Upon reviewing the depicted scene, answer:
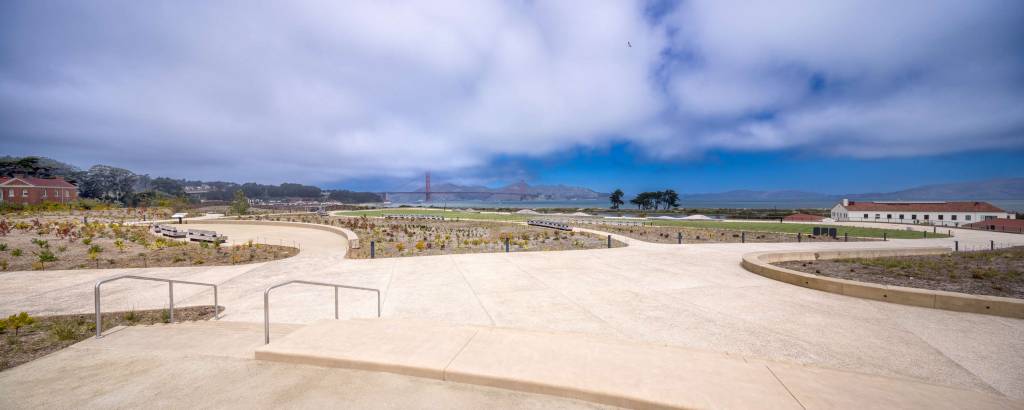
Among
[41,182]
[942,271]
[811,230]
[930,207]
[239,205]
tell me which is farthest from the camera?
[41,182]

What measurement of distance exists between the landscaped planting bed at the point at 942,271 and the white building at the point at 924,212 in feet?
155

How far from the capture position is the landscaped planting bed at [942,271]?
386 inches

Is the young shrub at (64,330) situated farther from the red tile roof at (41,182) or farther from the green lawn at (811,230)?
the red tile roof at (41,182)

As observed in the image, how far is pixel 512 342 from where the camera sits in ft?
15.1

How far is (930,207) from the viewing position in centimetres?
5653

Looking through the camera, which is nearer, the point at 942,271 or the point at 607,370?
the point at 607,370

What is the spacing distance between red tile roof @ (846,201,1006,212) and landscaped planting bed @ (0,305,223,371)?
79553mm

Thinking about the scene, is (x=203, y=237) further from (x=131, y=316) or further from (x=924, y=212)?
(x=924, y=212)

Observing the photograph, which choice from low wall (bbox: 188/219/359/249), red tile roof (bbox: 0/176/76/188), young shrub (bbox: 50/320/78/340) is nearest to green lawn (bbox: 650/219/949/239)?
low wall (bbox: 188/219/359/249)

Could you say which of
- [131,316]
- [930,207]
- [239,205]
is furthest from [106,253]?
[930,207]

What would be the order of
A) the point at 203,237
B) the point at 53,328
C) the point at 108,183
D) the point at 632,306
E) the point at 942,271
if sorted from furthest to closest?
1. the point at 108,183
2. the point at 203,237
3. the point at 942,271
4. the point at 632,306
5. the point at 53,328

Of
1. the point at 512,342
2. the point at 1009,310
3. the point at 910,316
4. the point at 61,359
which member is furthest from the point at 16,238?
the point at 1009,310

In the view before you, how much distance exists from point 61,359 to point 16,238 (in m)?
24.0

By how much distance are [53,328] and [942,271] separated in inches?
874
